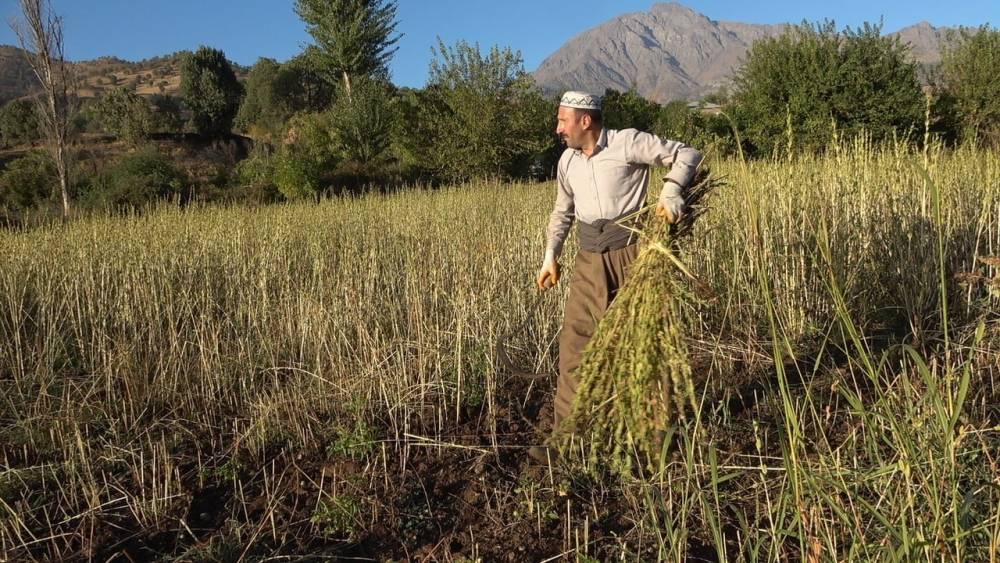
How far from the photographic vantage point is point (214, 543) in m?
2.23

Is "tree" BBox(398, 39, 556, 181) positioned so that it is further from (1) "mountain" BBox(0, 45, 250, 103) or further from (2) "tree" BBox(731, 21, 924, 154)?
(1) "mountain" BBox(0, 45, 250, 103)

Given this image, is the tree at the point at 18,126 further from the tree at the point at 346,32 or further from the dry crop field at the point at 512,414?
the dry crop field at the point at 512,414

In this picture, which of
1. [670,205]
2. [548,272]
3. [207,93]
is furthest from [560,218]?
[207,93]

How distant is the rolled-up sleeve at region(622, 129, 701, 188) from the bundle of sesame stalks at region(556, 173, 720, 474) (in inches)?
2.9

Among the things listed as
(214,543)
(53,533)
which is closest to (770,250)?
(214,543)

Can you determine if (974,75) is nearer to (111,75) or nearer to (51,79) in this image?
(51,79)

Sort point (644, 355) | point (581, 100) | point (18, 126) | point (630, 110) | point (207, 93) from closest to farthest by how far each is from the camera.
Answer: point (644, 355), point (581, 100), point (18, 126), point (630, 110), point (207, 93)

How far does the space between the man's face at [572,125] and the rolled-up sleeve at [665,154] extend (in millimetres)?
208

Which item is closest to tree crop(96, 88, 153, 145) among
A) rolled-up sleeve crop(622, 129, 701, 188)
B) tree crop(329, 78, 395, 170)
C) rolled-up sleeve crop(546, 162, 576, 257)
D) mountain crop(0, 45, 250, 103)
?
tree crop(329, 78, 395, 170)

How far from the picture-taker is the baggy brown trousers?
8.93 feet

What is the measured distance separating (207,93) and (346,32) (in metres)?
12.5

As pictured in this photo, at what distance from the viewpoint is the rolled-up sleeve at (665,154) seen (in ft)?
7.58

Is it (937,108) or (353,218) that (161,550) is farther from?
(937,108)

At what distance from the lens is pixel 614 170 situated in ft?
8.72
